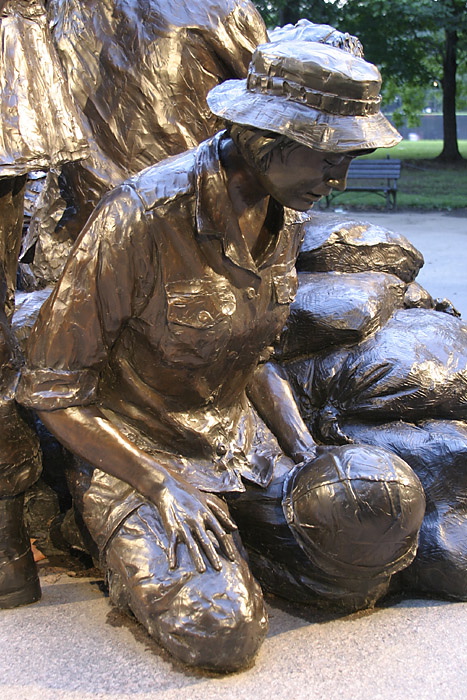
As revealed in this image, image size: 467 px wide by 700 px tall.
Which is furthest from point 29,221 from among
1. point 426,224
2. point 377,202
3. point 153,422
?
point 377,202

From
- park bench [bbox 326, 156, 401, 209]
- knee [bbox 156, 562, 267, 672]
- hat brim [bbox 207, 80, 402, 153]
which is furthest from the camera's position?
park bench [bbox 326, 156, 401, 209]

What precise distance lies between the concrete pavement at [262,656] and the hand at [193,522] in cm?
31

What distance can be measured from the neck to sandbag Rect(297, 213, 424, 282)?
1.42 m

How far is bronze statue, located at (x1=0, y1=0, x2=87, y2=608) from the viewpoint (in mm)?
2793

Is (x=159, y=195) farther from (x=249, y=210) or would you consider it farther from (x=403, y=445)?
(x=403, y=445)

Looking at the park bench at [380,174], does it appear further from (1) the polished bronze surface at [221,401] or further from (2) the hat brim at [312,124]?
(2) the hat brim at [312,124]

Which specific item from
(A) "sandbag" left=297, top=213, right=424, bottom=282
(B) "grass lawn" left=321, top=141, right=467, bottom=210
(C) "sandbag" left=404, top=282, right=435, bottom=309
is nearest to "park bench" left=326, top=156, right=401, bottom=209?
(B) "grass lawn" left=321, top=141, right=467, bottom=210

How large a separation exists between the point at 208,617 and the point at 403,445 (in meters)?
1.17

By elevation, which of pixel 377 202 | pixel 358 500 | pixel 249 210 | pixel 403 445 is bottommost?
pixel 377 202

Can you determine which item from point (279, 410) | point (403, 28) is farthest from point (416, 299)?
point (403, 28)

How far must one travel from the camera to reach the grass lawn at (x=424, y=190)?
1395 centimetres

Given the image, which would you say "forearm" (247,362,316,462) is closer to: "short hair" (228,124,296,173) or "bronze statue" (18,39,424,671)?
"bronze statue" (18,39,424,671)

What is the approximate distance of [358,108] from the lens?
2.27 m

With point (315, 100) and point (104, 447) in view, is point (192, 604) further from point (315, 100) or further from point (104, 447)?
point (315, 100)
